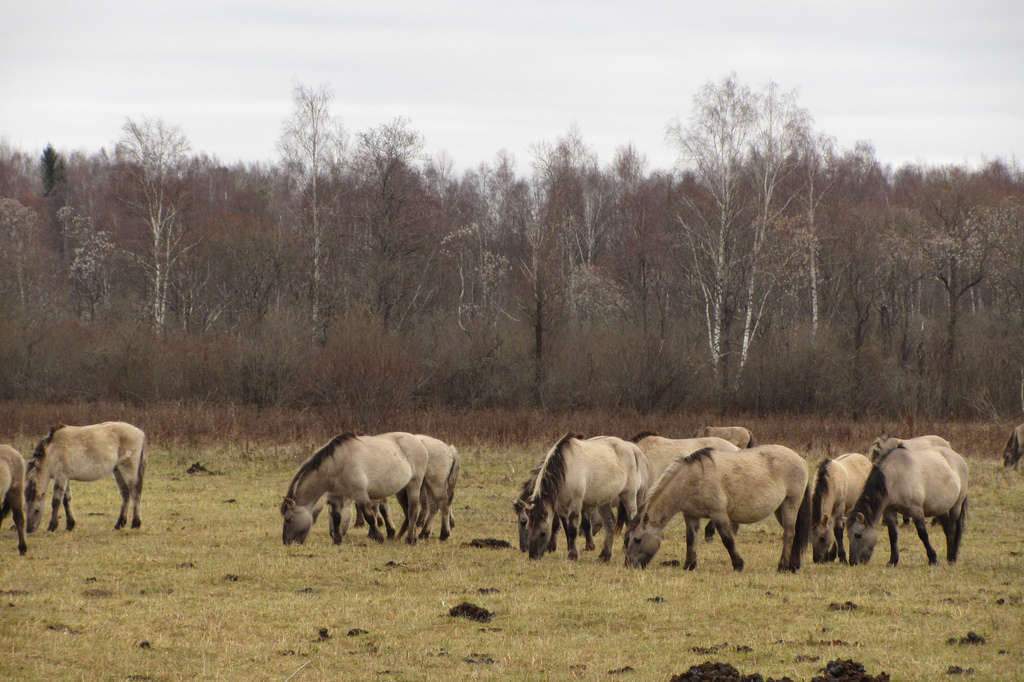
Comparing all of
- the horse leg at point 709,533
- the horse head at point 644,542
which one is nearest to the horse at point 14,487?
the horse head at point 644,542

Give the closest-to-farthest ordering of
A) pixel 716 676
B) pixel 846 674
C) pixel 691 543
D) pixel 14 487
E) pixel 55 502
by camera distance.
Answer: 1. pixel 716 676
2. pixel 846 674
3. pixel 691 543
4. pixel 14 487
5. pixel 55 502

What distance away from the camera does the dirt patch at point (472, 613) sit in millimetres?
10297

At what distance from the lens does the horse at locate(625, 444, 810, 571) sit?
1307 centimetres

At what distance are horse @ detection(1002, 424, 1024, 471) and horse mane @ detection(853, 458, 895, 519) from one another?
46.6 feet

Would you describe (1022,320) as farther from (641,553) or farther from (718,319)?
(641,553)

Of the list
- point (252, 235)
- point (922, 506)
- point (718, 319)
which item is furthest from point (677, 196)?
point (922, 506)

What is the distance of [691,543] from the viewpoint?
1345cm

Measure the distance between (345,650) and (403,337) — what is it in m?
34.0

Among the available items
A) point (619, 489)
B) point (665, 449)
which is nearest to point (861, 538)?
point (619, 489)

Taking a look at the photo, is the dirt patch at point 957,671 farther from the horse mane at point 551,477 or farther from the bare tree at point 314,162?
the bare tree at point 314,162

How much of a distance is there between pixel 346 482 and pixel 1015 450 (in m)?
19.0

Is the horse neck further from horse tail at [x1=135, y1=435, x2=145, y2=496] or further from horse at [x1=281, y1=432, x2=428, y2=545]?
horse tail at [x1=135, y1=435, x2=145, y2=496]

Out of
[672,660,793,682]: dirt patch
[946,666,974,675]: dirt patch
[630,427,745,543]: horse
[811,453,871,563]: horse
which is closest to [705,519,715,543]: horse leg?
[630,427,745,543]: horse

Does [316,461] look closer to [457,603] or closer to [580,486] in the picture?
[580,486]
